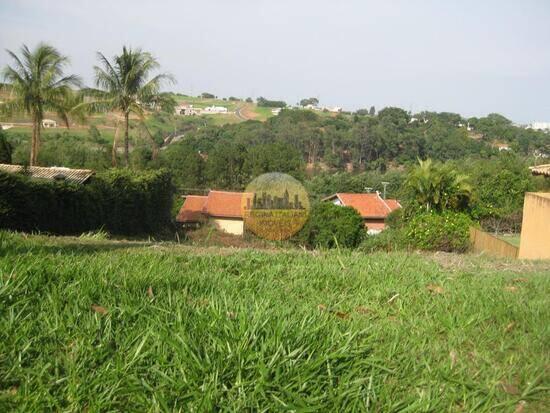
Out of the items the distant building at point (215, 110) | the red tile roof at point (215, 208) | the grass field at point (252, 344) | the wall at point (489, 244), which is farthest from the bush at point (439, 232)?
the distant building at point (215, 110)

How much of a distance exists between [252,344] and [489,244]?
11684 mm

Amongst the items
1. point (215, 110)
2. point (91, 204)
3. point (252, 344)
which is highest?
point (215, 110)

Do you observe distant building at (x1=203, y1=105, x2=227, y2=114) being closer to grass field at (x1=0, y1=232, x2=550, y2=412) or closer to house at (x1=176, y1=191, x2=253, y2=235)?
house at (x1=176, y1=191, x2=253, y2=235)

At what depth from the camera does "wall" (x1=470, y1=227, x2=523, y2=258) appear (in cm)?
1241

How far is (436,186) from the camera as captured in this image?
15.1 m

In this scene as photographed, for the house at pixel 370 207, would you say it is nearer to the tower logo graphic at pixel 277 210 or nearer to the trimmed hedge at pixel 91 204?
the tower logo graphic at pixel 277 210

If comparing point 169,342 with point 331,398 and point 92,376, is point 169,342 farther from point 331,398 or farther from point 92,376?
point 331,398

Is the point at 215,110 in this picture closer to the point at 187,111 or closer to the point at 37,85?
the point at 187,111

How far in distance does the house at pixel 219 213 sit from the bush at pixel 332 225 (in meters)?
4.62

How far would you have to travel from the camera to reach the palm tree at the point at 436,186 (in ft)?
49.4

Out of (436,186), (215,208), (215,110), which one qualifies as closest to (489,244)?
(436,186)

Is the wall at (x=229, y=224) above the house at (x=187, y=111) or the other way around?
the other way around

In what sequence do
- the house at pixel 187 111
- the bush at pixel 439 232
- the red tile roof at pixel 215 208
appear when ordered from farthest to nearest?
the house at pixel 187 111
the red tile roof at pixel 215 208
the bush at pixel 439 232

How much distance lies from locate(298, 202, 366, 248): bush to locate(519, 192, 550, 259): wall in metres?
11.5
